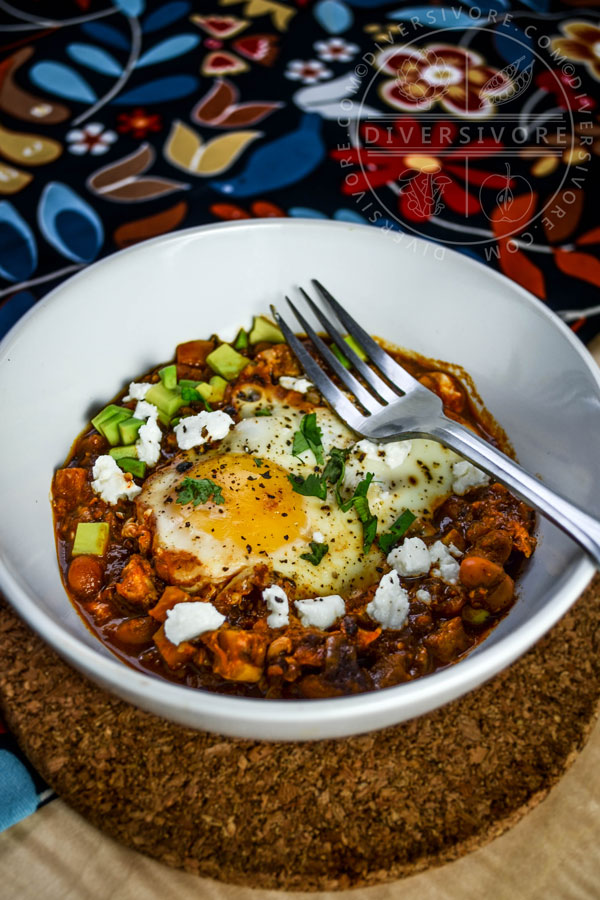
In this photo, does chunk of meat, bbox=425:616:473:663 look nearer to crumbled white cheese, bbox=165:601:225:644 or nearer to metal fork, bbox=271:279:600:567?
metal fork, bbox=271:279:600:567

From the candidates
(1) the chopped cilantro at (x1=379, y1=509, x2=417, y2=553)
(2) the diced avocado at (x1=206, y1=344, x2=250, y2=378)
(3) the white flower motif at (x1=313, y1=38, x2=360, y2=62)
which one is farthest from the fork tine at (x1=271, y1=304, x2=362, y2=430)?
(3) the white flower motif at (x1=313, y1=38, x2=360, y2=62)

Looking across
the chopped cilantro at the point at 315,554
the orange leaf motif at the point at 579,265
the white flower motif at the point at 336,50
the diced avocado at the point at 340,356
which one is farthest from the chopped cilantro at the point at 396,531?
the white flower motif at the point at 336,50

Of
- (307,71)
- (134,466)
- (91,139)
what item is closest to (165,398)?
(134,466)

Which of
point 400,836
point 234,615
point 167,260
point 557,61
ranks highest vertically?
point 167,260

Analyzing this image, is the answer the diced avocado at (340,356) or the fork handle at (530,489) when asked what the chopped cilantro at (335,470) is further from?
the diced avocado at (340,356)

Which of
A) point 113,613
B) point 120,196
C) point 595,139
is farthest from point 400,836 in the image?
point 595,139

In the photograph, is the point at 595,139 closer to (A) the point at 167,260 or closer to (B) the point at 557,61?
(B) the point at 557,61
